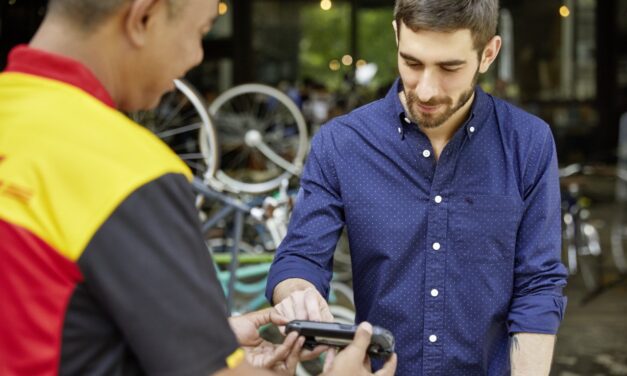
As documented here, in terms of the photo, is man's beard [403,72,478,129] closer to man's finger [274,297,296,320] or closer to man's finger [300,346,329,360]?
man's finger [274,297,296,320]

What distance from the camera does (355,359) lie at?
4.28 ft

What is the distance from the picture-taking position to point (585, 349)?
18.5 ft

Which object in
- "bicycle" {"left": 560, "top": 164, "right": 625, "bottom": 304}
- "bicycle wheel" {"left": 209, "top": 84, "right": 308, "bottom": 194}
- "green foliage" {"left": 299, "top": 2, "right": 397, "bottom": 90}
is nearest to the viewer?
"bicycle" {"left": 560, "top": 164, "right": 625, "bottom": 304}

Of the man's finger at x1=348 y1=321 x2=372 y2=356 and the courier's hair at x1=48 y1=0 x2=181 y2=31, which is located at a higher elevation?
the courier's hair at x1=48 y1=0 x2=181 y2=31

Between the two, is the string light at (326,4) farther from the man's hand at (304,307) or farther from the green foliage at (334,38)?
the man's hand at (304,307)

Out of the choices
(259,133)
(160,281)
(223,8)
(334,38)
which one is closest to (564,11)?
(334,38)

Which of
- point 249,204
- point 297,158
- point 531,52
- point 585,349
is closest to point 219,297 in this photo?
point 249,204

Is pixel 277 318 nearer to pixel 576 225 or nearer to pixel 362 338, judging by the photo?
pixel 362 338

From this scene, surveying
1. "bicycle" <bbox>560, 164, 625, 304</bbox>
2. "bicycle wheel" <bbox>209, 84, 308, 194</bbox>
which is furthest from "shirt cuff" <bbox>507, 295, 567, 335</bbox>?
"bicycle wheel" <bbox>209, 84, 308, 194</bbox>

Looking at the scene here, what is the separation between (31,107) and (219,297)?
31cm

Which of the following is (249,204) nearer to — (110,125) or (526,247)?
(526,247)

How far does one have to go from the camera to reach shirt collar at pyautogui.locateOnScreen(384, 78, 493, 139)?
2.08 m

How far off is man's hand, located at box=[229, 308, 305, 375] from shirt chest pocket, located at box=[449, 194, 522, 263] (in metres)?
0.49

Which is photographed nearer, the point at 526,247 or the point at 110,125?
the point at 110,125
